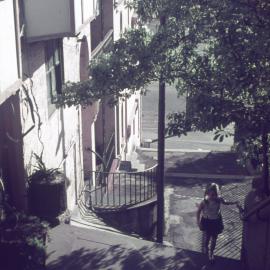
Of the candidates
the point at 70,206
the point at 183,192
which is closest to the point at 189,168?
the point at 183,192

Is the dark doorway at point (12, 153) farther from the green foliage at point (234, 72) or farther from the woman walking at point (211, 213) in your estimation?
the woman walking at point (211, 213)

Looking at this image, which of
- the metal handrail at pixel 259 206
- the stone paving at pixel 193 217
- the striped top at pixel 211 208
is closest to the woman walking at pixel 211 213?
the striped top at pixel 211 208

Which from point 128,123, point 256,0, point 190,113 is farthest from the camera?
point 128,123

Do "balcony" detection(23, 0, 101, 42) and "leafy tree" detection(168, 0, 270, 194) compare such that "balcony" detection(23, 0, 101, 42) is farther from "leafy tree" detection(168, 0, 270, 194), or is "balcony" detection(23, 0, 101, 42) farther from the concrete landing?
the concrete landing

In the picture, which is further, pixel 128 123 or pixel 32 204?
pixel 128 123

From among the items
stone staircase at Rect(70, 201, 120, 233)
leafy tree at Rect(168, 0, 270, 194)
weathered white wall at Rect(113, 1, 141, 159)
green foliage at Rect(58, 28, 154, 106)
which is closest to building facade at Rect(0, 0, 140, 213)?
stone staircase at Rect(70, 201, 120, 233)

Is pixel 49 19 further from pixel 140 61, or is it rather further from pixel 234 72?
pixel 234 72

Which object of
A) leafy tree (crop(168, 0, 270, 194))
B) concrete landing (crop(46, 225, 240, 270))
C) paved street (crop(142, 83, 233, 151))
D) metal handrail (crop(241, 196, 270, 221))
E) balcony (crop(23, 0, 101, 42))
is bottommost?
paved street (crop(142, 83, 233, 151))

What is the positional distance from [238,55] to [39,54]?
12.0 feet

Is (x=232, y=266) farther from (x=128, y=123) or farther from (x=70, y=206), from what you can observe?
(x=128, y=123)

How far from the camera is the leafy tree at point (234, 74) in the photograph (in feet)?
25.3

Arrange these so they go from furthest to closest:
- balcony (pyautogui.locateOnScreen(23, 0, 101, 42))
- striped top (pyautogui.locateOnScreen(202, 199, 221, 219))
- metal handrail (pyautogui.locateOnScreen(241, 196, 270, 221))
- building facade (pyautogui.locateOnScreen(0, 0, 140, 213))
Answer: striped top (pyautogui.locateOnScreen(202, 199, 221, 219)) → metal handrail (pyautogui.locateOnScreen(241, 196, 270, 221)) → balcony (pyautogui.locateOnScreen(23, 0, 101, 42)) → building facade (pyautogui.locateOnScreen(0, 0, 140, 213))

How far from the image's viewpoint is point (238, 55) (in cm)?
791

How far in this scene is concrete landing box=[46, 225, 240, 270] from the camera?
865 cm
